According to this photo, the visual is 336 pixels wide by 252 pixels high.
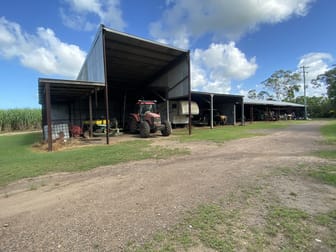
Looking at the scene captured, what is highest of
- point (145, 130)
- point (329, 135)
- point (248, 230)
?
point (145, 130)

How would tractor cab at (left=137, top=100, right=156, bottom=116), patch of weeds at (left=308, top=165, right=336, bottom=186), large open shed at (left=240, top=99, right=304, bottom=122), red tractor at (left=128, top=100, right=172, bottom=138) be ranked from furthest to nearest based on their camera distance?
large open shed at (left=240, top=99, right=304, bottom=122)
tractor cab at (left=137, top=100, right=156, bottom=116)
red tractor at (left=128, top=100, right=172, bottom=138)
patch of weeds at (left=308, top=165, right=336, bottom=186)

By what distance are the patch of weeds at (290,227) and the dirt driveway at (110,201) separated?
0.83 meters

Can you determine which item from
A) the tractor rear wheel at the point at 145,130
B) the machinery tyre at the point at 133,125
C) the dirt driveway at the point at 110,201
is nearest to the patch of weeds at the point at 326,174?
the dirt driveway at the point at 110,201

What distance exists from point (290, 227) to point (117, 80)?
53.9ft

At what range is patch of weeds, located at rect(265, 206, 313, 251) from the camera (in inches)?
76.7

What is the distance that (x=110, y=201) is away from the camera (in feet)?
10.0

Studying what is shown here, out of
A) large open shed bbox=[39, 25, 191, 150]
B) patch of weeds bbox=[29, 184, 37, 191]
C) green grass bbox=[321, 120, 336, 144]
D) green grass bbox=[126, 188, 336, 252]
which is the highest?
large open shed bbox=[39, 25, 191, 150]

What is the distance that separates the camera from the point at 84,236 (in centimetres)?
216

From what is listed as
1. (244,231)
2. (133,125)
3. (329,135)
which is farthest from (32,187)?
(329,135)

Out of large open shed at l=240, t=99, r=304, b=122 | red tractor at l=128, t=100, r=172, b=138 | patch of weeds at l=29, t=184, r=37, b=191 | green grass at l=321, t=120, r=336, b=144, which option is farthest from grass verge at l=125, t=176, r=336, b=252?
large open shed at l=240, t=99, r=304, b=122

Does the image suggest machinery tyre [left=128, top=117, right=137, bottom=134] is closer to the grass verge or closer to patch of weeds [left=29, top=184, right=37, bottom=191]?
patch of weeds [left=29, top=184, right=37, bottom=191]

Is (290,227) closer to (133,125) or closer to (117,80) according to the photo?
(133,125)

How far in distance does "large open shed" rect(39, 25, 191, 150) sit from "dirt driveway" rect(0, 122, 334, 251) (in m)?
5.29

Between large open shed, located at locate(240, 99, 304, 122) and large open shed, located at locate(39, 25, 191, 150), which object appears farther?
large open shed, located at locate(240, 99, 304, 122)
